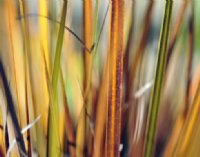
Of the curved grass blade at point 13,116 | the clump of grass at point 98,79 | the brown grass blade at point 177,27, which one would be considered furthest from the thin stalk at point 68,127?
the brown grass blade at point 177,27

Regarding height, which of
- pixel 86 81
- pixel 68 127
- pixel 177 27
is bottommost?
pixel 68 127

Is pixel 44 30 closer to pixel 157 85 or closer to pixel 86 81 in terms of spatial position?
pixel 86 81

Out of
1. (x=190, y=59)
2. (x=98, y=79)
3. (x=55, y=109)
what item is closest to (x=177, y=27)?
(x=190, y=59)

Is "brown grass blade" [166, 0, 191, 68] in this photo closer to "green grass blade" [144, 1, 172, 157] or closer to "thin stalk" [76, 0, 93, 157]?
"green grass blade" [144, 1, 172, 157]

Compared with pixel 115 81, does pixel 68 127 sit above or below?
below

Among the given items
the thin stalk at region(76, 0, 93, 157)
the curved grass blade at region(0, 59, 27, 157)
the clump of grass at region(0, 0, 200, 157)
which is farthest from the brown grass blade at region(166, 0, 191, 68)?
the curved grass blade at region(0, 59, 27, 157)

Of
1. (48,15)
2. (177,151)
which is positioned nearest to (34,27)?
(48,15)

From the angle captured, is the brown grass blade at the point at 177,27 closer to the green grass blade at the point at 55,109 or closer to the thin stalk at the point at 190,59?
the thin stalk at the point at 190,59

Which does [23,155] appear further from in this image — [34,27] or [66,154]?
[34,27]
